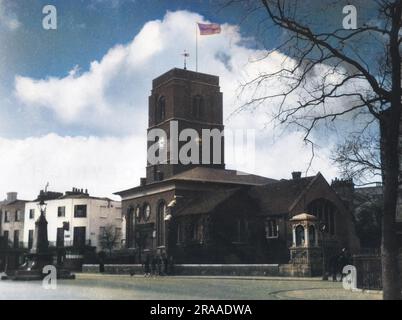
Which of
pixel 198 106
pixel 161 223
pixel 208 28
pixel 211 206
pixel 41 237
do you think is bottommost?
pixel 41 237

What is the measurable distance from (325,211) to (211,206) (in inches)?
379

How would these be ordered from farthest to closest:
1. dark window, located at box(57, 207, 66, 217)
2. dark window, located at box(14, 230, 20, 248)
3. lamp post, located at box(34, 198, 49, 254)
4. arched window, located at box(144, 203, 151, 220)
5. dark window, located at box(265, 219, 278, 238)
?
dark window, located at box(57, 207, 66, 217) → dark window, located at box(14, 230, 20, 248) → arched window, located at box(144, 203, 151, 220) → dark window, located at box(265, 219, 278, 238) → lamp post, located at box(34, 198, 49, 254)

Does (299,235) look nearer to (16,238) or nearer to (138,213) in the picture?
(138,213)

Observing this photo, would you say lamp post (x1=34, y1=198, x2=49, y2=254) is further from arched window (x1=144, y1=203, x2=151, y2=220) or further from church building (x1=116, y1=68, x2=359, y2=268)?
arched window (x1=144, y1=203, x2=151, y2=220)

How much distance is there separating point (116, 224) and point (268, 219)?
25.5 m

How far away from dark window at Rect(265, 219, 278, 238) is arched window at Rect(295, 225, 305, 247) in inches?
556

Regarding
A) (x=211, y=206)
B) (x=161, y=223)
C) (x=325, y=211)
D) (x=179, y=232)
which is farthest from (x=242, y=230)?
(x=161, y=223)

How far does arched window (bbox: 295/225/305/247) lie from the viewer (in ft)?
105

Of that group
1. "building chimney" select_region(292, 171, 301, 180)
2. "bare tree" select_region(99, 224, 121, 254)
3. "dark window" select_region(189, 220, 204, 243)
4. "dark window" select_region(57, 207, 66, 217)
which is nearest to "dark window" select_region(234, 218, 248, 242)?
"dark window" select_region(189, 220, 204, 243)

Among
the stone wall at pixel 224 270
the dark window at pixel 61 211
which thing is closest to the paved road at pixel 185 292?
the stone wall at pixel 224 270

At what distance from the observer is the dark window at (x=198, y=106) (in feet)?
170

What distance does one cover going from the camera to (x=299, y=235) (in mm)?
32344
